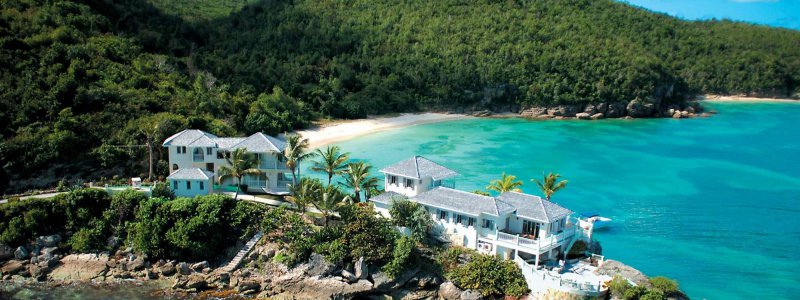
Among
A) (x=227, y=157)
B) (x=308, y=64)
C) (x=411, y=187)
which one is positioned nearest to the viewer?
(x=411, y=187)

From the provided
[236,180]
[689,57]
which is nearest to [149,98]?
[236,180]

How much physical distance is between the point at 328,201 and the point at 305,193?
6.20ft

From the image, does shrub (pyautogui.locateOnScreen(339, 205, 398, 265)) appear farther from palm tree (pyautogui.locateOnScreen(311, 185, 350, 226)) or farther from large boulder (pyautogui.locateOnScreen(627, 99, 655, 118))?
large boulder (pyautogui.locateOnScreen(627, 99, 655, 118))

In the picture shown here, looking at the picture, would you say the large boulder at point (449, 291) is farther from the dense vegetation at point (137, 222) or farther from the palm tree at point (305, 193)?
the dense vegetation at point (137, 222)

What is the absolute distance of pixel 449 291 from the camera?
29422 mm

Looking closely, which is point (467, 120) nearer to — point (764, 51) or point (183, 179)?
point (183, 179)

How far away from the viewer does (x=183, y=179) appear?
118 feet

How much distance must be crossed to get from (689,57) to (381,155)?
9893cm

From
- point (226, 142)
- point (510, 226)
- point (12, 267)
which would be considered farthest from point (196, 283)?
point (510, 226)

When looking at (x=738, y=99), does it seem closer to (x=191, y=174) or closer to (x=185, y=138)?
(x=185, y=138)

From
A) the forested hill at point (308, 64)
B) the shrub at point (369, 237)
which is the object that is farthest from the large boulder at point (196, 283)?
the forested hill at point (308, 64)

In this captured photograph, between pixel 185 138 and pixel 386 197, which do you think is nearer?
pixel 386 197

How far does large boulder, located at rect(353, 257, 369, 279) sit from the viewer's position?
30141mm

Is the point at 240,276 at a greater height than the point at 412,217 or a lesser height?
lesser
